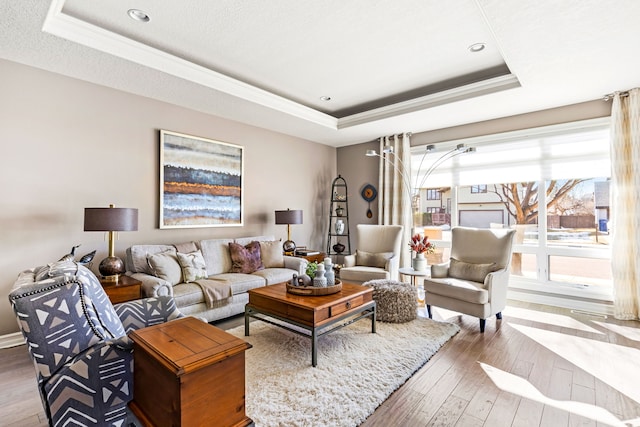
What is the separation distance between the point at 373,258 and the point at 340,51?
2691 millimetres

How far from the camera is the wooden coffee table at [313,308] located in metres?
2.56

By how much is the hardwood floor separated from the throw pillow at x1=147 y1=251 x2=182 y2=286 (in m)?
1.14

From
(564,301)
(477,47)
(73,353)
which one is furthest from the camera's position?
(564,301)

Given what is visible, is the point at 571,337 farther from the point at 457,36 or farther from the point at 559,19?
the point at 457,36

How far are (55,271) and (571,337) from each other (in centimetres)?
405

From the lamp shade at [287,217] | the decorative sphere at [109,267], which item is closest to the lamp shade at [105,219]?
the decorative sphere at [109,267]

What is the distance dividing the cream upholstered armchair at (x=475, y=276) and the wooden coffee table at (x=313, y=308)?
89cm

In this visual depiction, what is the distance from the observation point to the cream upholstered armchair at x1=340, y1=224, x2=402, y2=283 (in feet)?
13.9

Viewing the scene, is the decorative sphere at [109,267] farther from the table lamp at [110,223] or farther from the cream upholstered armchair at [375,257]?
the cream upholstered armchair at [375,257]

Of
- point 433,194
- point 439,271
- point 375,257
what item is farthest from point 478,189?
point 375,257

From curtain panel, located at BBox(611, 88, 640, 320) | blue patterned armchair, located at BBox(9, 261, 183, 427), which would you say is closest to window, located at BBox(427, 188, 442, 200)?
curtain panel, located at BBox(611, 88, 640, 320)

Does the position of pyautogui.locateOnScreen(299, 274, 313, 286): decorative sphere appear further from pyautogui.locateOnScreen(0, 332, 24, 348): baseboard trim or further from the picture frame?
pyautogui.locateOnScreen(0, 332, 24, 348): baseboard trim

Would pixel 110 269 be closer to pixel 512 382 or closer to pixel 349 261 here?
pixel 349 261

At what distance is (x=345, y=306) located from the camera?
2.83m
